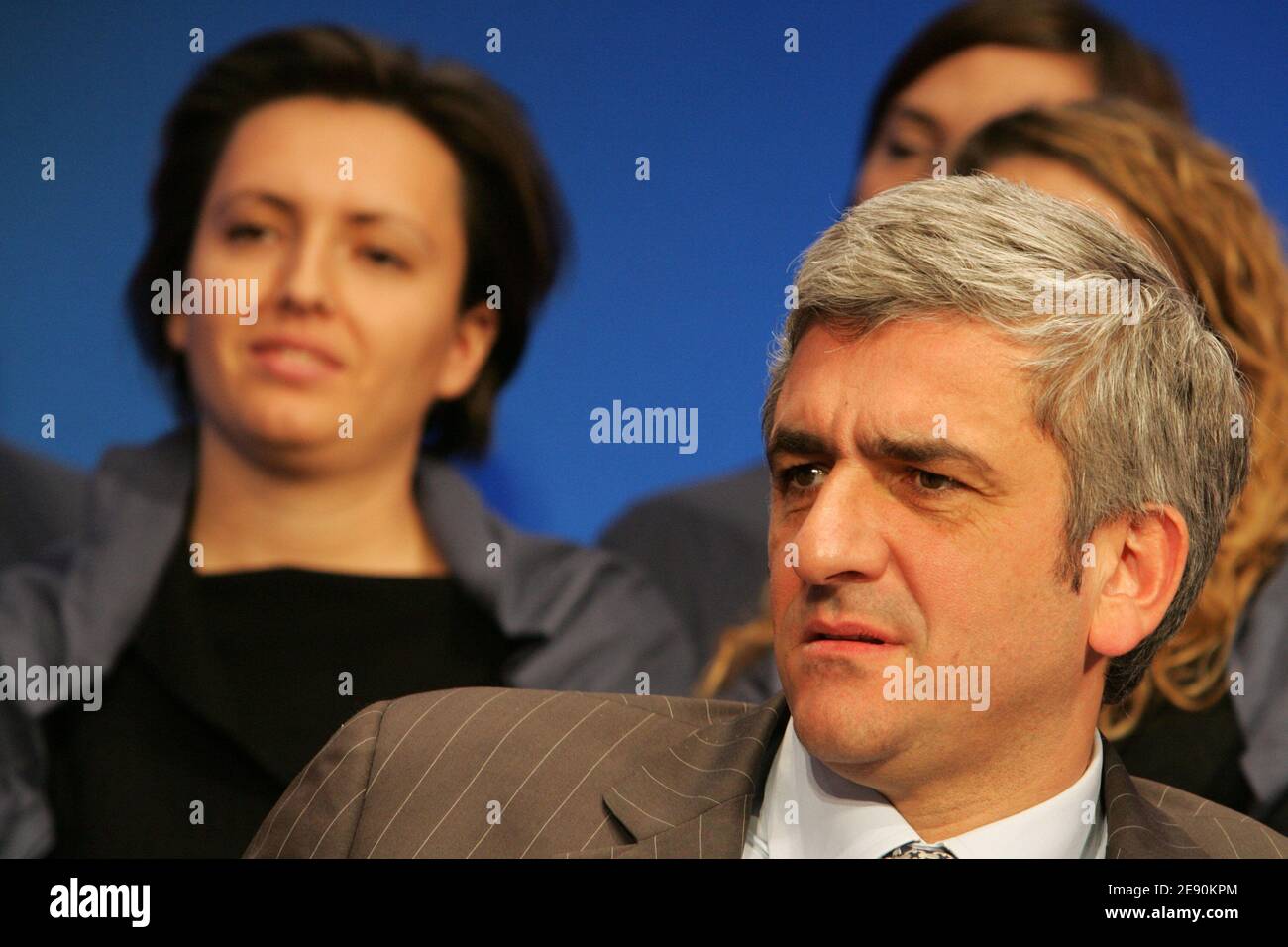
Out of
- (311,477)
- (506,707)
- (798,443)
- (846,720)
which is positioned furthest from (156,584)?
(846,720)

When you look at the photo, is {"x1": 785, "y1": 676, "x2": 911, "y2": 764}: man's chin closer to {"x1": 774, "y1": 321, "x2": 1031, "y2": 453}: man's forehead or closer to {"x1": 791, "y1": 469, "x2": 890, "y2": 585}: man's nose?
{"x1": 791, "y1": 469, "x2": 890, "y2": 585}: man's nose

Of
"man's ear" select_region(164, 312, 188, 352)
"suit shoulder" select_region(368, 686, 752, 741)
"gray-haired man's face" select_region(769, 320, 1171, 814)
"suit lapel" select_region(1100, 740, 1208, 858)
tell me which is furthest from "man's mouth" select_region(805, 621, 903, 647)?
"man's ear" select_region(164, 312, 188, 352)

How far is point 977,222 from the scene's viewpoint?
1.98 metres

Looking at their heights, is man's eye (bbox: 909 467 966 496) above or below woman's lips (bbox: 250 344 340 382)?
below

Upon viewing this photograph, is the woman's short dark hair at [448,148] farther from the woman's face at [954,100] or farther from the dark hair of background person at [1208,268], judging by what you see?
the dark hair of background person at [1208,268]

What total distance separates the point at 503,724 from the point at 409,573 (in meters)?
1.18

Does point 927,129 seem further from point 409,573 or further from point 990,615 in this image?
point 990,615

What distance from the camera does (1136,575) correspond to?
81.3 inches

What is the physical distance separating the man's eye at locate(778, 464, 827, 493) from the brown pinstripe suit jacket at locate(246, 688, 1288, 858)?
28cm

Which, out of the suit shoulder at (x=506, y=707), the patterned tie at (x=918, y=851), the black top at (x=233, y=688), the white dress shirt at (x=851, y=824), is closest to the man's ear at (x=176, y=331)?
the black top at (x=233, y=688)

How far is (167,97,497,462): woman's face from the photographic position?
311 cm

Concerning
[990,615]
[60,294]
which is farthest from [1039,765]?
[60,294]

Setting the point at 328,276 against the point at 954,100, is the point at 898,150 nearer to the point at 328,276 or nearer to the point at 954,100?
the point at 954,100

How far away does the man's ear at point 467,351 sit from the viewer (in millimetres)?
3244
